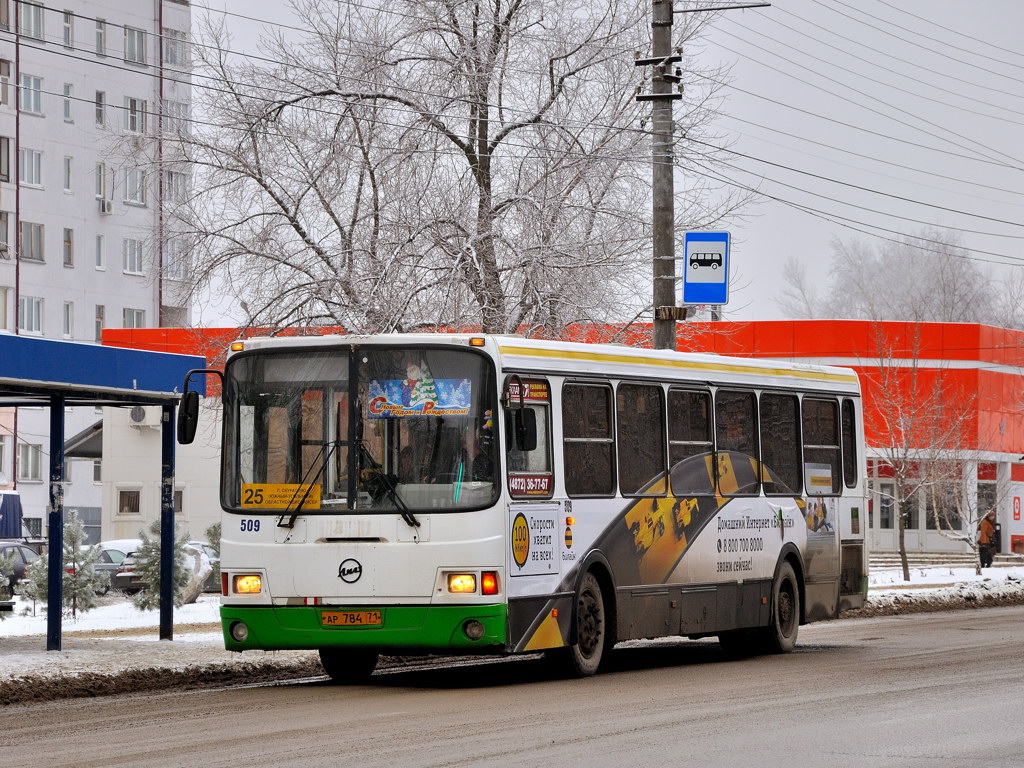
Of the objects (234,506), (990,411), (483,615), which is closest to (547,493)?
(483,615)

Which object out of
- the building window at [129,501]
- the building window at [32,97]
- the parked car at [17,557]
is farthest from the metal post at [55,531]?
the building window at [32,97]

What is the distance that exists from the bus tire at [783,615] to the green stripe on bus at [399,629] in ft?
18.1

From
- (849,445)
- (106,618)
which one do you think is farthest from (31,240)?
(849,445)

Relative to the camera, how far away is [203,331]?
26.8 meters

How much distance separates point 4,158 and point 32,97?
9.67ft

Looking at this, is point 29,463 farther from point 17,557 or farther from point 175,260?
point 175,260

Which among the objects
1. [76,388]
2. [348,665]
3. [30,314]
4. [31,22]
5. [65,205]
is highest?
[31,22]

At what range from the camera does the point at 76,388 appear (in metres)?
17.7

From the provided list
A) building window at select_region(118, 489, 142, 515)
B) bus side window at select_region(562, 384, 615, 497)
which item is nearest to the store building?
building window at select_region(118, 489, 142, 515)

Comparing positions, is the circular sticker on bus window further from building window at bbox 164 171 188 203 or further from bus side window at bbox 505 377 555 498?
building window at bbox 164 171 188 203

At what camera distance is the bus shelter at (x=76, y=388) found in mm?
16734

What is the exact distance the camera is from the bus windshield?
14.2 m

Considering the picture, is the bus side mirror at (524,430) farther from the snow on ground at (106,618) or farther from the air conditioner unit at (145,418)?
the air conditioner unit at (145,418)

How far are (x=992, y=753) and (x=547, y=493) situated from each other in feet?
17.9
